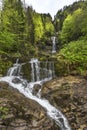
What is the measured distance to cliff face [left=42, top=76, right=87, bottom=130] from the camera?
707 inches

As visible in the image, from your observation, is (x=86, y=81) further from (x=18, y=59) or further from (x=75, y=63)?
(x=18, y=59)

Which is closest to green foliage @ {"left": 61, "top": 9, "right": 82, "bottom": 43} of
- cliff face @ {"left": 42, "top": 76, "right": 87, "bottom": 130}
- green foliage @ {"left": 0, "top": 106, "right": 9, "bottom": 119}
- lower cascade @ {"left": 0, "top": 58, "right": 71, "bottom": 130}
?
lower cascade @ {"left": 0, "top": 58, "right": 71, "bottom": 130}

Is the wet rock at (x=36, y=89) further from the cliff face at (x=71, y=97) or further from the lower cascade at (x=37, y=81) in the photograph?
the cliff face at (x=71, y=97)

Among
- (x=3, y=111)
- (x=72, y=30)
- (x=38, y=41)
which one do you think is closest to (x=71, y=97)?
(x=3, y=111)

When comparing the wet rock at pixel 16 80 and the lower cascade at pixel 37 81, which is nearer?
the lower cascade at pixel 37 81

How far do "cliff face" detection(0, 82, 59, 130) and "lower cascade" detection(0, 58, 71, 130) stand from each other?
102cm

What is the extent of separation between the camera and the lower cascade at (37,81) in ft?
58.2

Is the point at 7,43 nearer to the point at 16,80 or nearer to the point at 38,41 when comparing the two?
the point at 16,80

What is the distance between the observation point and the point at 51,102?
19.8 meters

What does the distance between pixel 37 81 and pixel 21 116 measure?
9.40 meters

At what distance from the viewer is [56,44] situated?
4931 cm

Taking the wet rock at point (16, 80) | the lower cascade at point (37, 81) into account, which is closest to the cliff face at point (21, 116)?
the lower cascade at point (37, 81)

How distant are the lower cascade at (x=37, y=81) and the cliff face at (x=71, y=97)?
0.52 metres

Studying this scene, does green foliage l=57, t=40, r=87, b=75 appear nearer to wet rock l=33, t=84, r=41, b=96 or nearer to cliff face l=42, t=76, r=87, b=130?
cliff face l=42, t=76, r=87, b=130
